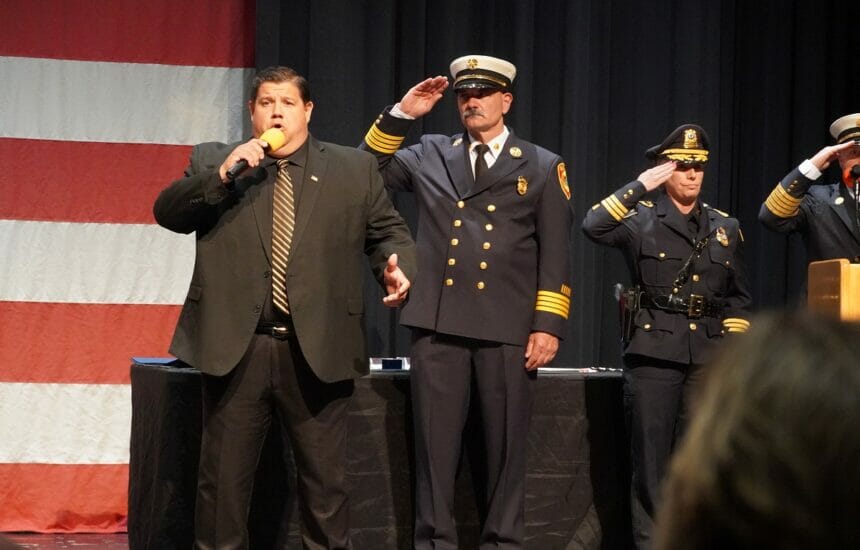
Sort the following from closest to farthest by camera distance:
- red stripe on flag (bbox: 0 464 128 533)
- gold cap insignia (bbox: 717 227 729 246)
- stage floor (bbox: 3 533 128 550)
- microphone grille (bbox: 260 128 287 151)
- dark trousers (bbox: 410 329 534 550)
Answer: microphone grille (bbox: 260 128 287 151) → dark trousers (bbox: 410 329 534 550) → gold cap insignia (bbox: 717 227 729 246) → stage floor (bbox: 3 533 128 550) → red stripe on flag (bbox: 0 464 128 533)

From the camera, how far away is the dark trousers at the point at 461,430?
358cm

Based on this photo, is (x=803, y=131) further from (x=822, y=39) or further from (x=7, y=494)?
(x=7, y=494)

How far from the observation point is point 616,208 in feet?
12.9

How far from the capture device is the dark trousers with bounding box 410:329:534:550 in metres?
3.58

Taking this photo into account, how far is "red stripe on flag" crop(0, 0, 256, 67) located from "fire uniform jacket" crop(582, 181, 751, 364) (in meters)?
1.79

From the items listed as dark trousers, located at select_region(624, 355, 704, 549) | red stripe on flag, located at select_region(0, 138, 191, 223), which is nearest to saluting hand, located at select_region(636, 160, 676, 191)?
dark trousers, located at select_region(624, 355, 704, 549)

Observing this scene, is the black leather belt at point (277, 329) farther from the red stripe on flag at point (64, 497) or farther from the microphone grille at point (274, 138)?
the red stripe on flag at point (64, 497)

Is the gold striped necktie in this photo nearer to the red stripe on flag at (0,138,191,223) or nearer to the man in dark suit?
the man in dark suit

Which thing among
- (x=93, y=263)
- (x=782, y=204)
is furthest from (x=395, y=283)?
(x=93, y=263)

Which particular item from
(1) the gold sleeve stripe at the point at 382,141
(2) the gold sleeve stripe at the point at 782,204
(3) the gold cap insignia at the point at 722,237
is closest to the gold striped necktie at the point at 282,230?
(1) the gold sleeve stripe at the point at 382,141

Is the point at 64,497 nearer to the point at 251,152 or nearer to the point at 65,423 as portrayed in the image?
the point at 65,423

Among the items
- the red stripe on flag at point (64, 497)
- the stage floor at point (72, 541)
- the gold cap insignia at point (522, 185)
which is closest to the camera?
the gold cap insignia at point (522, 185)

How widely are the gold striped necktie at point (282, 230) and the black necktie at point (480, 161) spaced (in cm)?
72

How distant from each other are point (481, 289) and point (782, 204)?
1.23m
